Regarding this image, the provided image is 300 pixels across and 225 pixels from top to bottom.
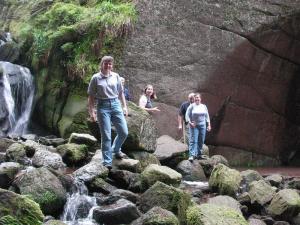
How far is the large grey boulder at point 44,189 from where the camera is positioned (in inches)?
279

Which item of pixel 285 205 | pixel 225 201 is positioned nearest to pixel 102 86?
pixel 225 201

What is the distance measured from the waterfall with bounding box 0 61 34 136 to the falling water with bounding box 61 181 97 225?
8.02 m

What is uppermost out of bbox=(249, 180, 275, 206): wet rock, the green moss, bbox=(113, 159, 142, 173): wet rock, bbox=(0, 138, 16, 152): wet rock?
the green moss

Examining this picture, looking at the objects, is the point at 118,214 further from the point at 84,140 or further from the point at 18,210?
the point at 84,140

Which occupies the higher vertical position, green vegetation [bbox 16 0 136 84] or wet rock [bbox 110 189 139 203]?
green vegetation [bbox 16 0 136 84]

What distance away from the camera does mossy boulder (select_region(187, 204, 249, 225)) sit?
6316 millimetres

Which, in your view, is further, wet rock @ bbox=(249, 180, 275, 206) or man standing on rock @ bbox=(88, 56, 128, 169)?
wet rock @ bbox=(249, 180, 275, 206)

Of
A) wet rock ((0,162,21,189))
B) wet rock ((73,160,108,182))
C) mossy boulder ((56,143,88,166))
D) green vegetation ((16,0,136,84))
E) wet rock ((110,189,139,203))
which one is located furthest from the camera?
green vegetation ((16,0,136,84))

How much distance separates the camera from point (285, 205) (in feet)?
27.7

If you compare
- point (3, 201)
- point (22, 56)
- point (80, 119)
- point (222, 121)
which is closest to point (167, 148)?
point (80, 119)

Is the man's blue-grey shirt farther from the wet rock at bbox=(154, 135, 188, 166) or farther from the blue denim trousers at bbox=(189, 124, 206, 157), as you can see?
the blue denim trousers at bbox=(189, 124, 206, 157)

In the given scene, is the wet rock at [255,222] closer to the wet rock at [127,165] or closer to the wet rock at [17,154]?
the wet rock at [127,165]

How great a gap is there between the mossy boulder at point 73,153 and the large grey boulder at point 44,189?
2652 mm

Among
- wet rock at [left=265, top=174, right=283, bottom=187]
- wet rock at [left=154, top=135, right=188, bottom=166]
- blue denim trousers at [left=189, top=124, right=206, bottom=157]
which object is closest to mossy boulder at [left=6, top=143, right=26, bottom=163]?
wet rock at [left=154, top=135, right=188, bottom=166]
